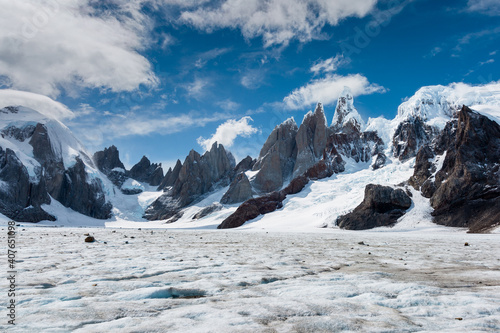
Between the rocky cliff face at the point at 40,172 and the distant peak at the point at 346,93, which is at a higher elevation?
the distant peak at the point at 346,93

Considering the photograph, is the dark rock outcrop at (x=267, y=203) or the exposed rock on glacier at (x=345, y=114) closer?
the dark rock outcrop at (x=267, y=203)

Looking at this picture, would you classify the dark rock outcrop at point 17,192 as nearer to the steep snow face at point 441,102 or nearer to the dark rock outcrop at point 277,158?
the dark rock outcrop at point 277,158

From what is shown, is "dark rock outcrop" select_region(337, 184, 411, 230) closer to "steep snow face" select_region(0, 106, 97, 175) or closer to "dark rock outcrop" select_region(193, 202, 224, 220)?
"dark rock outcrop" select_region(193, 202, 224, 220)

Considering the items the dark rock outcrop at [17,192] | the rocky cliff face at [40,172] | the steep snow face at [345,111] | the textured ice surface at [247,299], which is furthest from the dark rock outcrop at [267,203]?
the rocky cliff face at [40,172]

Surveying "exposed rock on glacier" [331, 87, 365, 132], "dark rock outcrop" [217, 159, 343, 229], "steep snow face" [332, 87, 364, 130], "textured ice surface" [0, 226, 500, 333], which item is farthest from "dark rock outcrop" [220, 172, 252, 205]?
"textured ice surface" [0, 226, 500, 333]

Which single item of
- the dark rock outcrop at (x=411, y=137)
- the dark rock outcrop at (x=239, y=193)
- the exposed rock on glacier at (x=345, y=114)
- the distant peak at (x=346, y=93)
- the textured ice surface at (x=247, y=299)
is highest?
the distant peak at (x=346, y=93)

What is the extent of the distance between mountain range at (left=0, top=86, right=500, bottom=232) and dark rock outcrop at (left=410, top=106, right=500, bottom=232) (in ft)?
0.60

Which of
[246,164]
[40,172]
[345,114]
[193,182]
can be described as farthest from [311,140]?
[40,172]

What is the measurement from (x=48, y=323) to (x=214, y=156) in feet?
631

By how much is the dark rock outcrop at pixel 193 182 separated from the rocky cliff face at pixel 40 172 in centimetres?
3308

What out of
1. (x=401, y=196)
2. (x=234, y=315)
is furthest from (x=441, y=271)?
(x=401, y=196)

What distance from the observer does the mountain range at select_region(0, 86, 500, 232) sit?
53.2 metres

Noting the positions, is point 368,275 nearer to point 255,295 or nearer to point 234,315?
point 255,295

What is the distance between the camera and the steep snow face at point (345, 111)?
157 meters
